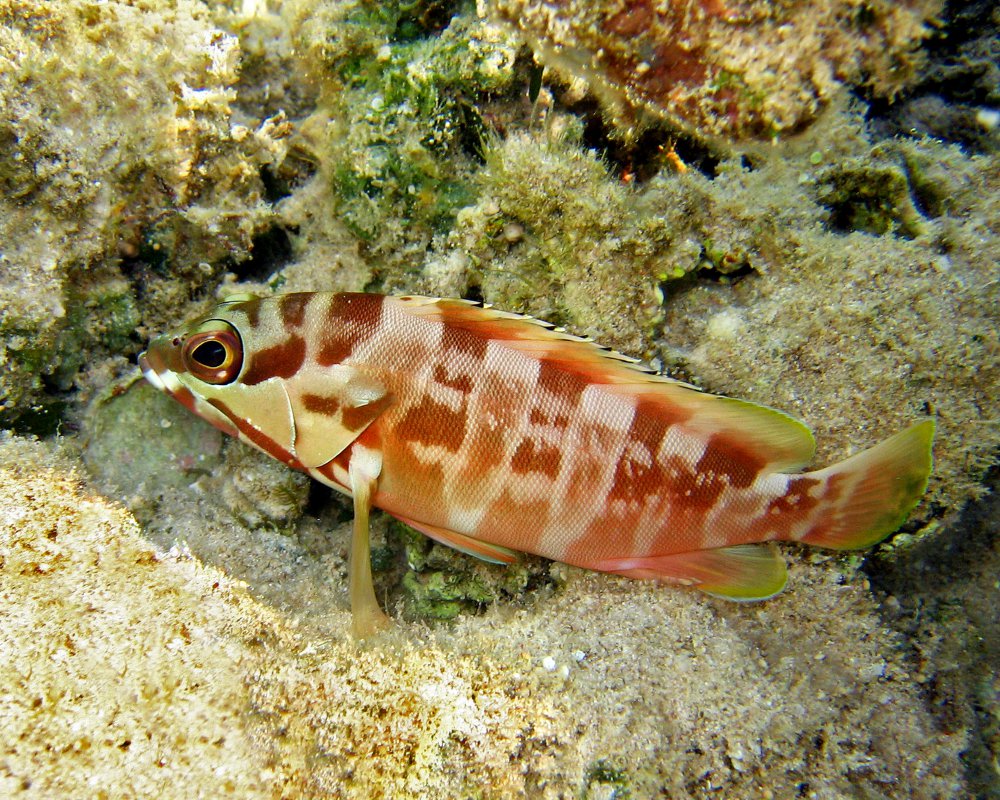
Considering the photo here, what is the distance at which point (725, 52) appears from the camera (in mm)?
2410

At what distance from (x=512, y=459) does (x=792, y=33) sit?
7.03ft

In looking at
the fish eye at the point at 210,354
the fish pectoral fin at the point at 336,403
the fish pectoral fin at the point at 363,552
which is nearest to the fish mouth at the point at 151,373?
the fish eye at the point at 210,354

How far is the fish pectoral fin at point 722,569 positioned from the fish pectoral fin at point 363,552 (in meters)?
1.06

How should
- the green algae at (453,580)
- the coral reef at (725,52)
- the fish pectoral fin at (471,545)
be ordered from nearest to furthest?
the coral reef at (725,52)
the fish pectoral fin at (471,545)
the green algae at (453,580)

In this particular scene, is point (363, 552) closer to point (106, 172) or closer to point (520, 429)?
point (520, 429)

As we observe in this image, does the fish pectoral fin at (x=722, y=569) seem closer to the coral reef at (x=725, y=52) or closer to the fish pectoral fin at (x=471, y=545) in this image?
the fish pectoral fin at (x=471, y=545)

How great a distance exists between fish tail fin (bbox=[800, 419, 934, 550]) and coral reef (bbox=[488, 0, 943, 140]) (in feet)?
4.93

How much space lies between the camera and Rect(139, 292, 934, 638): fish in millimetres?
2668

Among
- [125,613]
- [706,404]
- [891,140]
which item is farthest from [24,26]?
[891,140]

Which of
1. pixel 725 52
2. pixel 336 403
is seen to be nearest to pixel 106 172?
pixel 336 403

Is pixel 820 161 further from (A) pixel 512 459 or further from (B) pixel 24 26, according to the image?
(B) pixel 24 26

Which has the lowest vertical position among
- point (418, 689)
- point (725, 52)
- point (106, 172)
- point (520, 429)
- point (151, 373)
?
point (418, 689)

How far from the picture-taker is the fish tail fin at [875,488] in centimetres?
251

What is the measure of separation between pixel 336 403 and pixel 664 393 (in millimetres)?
1535
